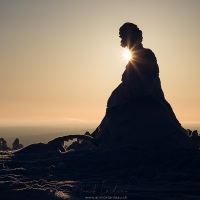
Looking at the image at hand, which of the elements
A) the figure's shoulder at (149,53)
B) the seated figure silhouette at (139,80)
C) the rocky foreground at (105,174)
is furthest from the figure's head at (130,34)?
the rocky foreground at (105,174)

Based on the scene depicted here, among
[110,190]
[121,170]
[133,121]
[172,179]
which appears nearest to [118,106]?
[133,121]

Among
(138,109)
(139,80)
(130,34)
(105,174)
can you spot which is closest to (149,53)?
(130,34)

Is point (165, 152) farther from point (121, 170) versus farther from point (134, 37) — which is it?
point (134, 37)

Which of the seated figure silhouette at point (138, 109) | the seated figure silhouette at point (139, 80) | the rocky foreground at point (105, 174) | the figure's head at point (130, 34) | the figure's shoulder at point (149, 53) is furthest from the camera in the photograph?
the figure's head at point (130, 34)

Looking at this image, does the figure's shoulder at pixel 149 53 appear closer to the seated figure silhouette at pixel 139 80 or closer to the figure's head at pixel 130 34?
the seated figure silhouette at pixel 139 80

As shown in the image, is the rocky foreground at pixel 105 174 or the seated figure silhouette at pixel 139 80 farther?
the seated figure silhouette at pixel 139 80

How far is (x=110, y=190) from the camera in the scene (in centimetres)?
2602

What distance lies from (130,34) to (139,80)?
21.1 ft

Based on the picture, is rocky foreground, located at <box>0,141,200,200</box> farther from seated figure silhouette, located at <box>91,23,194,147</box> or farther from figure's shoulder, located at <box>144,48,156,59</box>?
figure's shoulder, located at <box>144,48,156,59</box>

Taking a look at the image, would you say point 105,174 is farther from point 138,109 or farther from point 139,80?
point 139,80

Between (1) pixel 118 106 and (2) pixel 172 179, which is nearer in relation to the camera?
(2) pixel 172 179

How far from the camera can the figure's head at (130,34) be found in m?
51.0

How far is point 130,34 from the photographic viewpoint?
5116cm

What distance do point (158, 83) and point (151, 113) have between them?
17.3 ft
